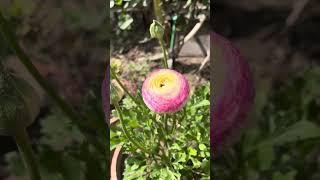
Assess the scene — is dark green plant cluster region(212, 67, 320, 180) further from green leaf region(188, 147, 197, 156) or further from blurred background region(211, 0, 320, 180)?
green leaf region(188, 147, 197, 156)

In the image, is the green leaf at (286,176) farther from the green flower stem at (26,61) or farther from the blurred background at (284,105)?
the green flower stem at (26,61)

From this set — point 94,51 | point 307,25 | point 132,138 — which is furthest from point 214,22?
point 132,138

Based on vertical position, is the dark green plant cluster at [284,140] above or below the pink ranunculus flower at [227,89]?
below

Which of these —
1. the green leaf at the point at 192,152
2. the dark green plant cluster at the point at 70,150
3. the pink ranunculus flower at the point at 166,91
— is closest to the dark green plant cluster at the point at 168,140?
the green leaf at the point at 192,152

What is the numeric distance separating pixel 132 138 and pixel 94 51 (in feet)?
1.24

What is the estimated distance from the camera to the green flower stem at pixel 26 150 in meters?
0.22

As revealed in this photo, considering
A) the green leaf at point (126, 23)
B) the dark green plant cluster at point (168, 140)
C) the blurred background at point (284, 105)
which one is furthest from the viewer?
the green leaf at point (126, 23)

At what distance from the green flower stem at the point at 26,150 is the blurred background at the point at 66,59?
2 centimetres

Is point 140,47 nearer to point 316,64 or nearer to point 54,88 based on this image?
point 316,64

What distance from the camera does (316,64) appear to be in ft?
1.30

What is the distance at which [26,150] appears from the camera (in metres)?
0.22

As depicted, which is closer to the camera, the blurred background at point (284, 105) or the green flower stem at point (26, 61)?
the green flower stem at point (26, 61)

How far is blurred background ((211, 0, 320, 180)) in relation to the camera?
1.10ft

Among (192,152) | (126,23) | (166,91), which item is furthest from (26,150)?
(126,23)
